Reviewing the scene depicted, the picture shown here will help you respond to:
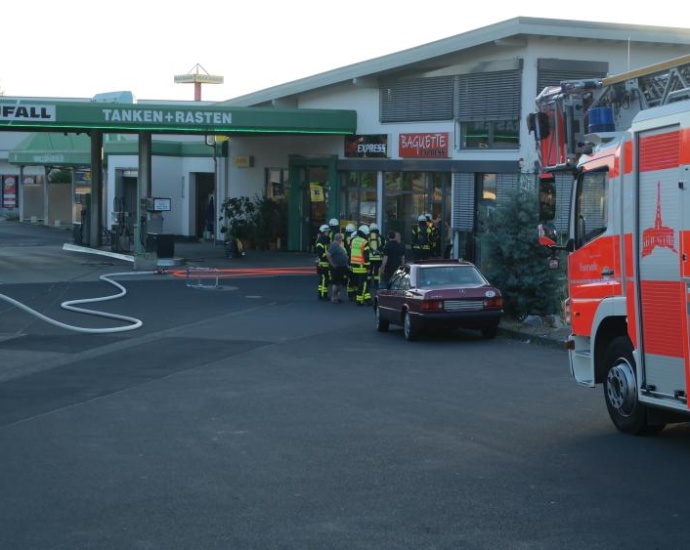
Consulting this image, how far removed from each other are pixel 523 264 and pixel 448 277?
199 cm

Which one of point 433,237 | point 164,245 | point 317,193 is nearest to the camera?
point 433,237

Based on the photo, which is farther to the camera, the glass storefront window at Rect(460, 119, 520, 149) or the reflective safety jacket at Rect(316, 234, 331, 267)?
the glass storefront window at Rect(460, 119, 520, 149)

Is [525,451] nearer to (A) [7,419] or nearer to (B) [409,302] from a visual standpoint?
(A) [7,419]

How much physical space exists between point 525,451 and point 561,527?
264cm

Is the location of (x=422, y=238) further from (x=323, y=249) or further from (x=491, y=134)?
(x=323, y=249)

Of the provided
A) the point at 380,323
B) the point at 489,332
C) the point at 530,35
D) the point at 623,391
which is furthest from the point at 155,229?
the point at 623,391

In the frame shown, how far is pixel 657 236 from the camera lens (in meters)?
9.79

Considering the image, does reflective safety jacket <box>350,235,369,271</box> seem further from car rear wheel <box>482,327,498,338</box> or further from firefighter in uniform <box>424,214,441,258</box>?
car rear wheel <box>482,327,498,338</box>

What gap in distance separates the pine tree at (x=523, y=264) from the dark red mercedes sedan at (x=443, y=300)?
4.30 ft

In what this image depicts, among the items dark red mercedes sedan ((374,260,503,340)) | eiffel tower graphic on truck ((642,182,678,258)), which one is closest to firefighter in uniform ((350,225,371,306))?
dark red mercedes sedan ((374,260,503,340))

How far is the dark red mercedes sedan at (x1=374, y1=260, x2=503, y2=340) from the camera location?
749 inches

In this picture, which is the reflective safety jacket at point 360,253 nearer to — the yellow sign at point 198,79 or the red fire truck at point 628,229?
the red fire truck at point 628,229

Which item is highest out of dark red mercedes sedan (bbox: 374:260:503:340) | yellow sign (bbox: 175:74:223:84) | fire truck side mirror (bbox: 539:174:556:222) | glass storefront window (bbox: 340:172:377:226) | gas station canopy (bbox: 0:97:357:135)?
yellow sign (bbox: 175:74:223:84)

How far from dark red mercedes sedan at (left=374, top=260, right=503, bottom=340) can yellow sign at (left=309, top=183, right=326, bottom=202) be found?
20.1m
